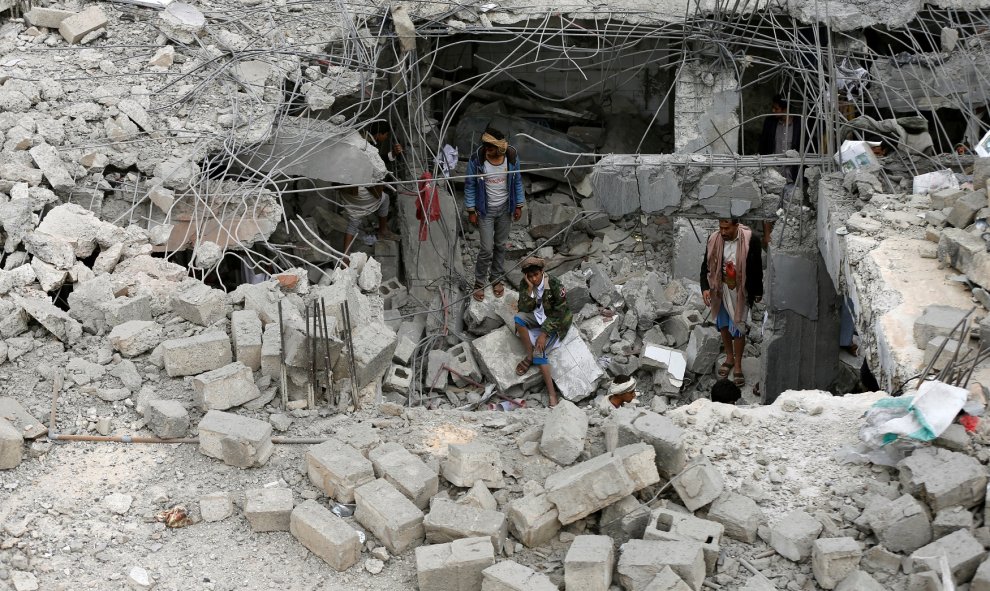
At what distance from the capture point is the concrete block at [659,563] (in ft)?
14.8

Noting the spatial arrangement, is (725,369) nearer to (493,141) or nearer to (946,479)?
(493,141)

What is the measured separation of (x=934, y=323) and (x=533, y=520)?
2551 mm

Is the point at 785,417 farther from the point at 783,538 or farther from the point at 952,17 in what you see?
the point at 952,17

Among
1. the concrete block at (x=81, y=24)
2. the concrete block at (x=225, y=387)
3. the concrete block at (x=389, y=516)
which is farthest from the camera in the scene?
the concrete block at (x=81, y=24)

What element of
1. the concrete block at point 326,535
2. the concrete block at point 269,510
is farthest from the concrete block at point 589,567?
the concrete block at point 269,510

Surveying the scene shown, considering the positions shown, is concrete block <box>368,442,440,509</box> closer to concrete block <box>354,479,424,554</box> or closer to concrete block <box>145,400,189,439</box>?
concrete block <box>354,479,424,554</box>

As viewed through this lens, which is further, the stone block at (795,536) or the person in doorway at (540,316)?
the person in doorway at (540,316)

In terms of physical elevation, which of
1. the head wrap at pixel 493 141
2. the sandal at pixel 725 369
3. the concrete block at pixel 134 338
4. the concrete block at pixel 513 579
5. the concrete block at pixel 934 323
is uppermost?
the head wrap at pixel 493 141

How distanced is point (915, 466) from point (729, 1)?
696cm

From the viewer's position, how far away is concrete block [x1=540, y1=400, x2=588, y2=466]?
5.40m

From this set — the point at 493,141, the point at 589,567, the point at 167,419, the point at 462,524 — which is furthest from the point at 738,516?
the point at 493,141

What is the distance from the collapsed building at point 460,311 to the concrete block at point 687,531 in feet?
0.05

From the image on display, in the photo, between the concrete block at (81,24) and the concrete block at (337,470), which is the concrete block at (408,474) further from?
the concrete block at (81,24)

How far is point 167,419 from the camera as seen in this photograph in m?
5.58
